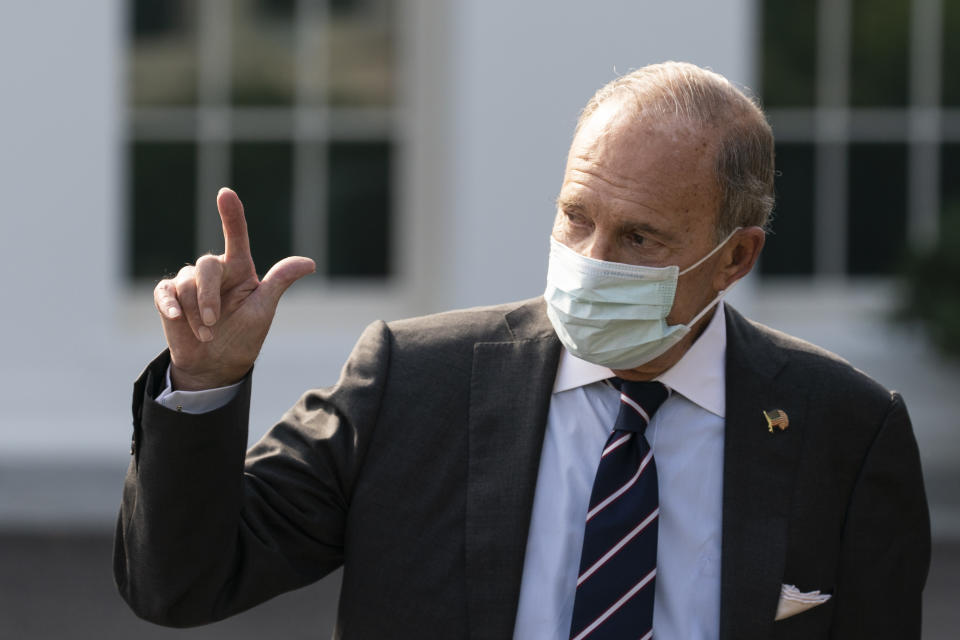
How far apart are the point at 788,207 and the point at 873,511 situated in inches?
205

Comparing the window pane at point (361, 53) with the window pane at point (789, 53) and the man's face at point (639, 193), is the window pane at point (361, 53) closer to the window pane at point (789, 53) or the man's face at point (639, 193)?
the window pane at point (789, 53)

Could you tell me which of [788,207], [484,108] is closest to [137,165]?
[484,108]

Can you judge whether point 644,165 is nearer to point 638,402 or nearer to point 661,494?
point 638,402

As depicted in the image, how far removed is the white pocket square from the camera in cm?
219

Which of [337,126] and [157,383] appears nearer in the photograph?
[157,383]

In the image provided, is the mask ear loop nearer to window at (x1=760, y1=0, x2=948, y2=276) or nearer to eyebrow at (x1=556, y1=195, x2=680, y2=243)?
eyebrow at (x1=556, y1=195, x2=680, y2=243)

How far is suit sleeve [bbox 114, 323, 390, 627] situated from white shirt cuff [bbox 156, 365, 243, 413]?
16 mm

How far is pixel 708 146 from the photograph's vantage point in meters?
2.22

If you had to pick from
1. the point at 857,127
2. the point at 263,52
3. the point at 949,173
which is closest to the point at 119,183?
the point at 263,52

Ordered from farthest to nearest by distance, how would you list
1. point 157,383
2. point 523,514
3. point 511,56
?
point 511,56
point 523,514
point 157,383

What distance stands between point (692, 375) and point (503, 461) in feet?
1.17

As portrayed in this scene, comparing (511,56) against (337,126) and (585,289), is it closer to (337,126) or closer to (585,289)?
(337,126)

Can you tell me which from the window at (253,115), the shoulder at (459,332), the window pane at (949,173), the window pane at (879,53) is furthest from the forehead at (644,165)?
the window pane at (949,173)

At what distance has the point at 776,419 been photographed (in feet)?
7.53
